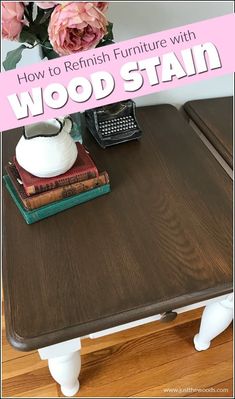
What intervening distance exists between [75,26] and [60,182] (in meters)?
0.28

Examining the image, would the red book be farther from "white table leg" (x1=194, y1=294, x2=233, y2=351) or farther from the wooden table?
"white table leg" (x1=194, y1=294, x2=233, y2=351)

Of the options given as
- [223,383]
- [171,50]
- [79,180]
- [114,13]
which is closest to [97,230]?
[79,180]

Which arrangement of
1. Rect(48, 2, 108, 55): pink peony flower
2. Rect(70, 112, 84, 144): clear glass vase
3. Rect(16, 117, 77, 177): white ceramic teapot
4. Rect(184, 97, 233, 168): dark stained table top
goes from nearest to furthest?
Rect(48, 2, 108, 55): pink peony flower → Rect(16, 117, 77, 177): white ceramic teapot → Rect(70, 112, 84, 144): clear glass vase → Rect(184, 97, 233, 168): dark stained table top

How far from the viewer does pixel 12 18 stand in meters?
0.62

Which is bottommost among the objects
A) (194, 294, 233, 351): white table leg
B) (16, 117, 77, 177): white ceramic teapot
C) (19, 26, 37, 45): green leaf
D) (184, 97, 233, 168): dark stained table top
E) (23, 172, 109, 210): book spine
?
(194, 294, 233, 351): white table leg

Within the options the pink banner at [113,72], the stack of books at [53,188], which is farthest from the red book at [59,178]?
the pink banner at [113,72]

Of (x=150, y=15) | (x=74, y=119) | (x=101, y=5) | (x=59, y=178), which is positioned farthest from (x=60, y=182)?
(x=150, y=15)

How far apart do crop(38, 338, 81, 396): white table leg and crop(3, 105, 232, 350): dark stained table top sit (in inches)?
4.5

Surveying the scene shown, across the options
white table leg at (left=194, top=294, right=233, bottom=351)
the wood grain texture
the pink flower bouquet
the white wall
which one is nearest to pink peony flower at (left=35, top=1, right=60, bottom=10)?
the pink flower bouquet

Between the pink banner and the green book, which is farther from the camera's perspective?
the green book

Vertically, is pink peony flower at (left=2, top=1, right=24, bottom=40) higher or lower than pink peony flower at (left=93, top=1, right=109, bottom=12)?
higher

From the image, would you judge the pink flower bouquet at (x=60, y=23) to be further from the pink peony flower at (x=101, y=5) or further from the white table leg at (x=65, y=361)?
the white table leg at (x=65, y=361)

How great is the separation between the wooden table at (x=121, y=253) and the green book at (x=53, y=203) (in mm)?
13

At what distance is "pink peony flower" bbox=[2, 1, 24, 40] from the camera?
2.02 ft
